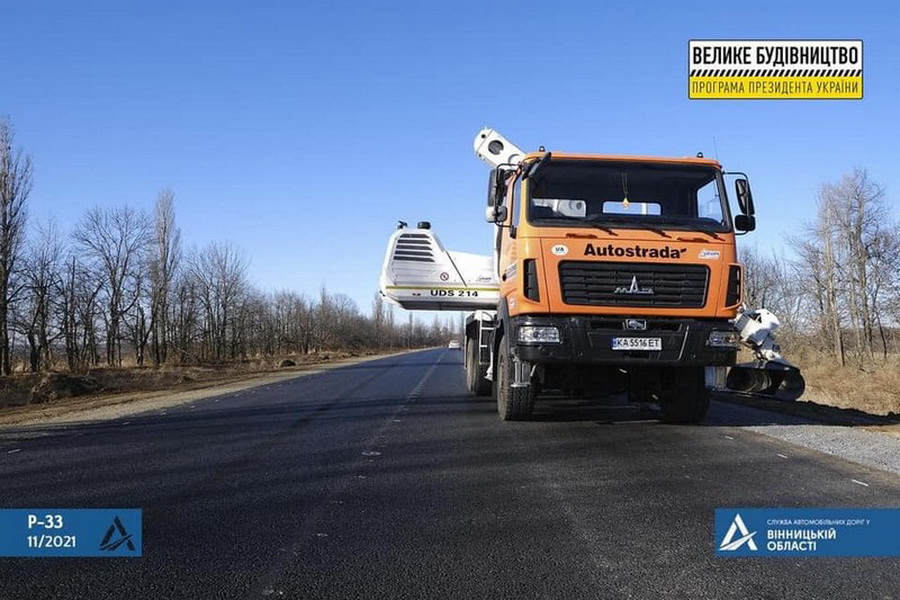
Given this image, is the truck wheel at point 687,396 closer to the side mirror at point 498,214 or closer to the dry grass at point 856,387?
the side mirror at point 498,214

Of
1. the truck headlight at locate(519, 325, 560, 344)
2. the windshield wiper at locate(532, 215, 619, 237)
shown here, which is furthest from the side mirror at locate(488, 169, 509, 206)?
the truck headlight at locate(519, 325, 560, 344)

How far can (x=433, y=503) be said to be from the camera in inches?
215

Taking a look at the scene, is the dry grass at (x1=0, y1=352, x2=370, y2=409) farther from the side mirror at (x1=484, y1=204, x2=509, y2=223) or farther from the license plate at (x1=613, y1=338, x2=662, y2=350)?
the license plate at (x1=613, y1=338, x2=662, y2=350)

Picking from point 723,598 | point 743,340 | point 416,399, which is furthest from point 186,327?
point 723,598

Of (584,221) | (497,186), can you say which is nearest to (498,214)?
(497,186)

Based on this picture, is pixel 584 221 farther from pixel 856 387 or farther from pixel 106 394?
pixel 106 394

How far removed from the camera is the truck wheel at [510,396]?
940cm

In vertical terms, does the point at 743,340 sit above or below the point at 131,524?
above

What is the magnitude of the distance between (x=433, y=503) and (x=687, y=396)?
5.37 m

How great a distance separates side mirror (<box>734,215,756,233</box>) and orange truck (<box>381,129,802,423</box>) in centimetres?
1

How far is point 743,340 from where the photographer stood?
11.7 m

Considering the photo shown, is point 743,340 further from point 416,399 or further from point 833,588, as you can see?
point 833,588

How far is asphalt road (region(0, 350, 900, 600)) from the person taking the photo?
3.82 meters

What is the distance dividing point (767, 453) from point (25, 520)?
6.90 meters
